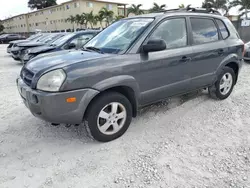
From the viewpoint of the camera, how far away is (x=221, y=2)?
31.5m

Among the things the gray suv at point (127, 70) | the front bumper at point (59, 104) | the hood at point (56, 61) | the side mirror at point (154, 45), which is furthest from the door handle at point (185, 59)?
the front bumper at point (59, 104)

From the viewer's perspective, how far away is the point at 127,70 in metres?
3.00

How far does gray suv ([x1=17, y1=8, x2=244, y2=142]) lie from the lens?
2.64 metres

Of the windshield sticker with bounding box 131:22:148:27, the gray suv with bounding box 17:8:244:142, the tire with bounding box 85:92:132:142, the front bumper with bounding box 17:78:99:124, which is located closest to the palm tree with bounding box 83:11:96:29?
the gray suv with bounding box 17:8:244:142

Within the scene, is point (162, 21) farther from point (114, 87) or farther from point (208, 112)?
point (208, 112)

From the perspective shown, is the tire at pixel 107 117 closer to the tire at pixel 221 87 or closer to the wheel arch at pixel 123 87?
the wheel arch at pixel 123 87

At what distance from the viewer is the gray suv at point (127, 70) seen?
104 inches

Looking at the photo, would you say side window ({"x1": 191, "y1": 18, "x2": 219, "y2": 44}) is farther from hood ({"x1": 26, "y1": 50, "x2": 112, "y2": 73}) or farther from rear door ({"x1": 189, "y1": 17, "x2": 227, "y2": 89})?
hood ({"x1": 26, "y1": 50, "x2": 112, "y2": 73})

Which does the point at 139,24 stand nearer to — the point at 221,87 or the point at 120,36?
the point at 120,36

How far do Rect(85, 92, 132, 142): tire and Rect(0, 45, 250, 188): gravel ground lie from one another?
0.45ft

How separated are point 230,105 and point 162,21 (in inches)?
87.0

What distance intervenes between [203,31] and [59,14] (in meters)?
52.6

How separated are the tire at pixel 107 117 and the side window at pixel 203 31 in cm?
176

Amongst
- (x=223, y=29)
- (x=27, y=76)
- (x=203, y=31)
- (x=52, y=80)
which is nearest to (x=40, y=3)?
(x=223, y=29)
